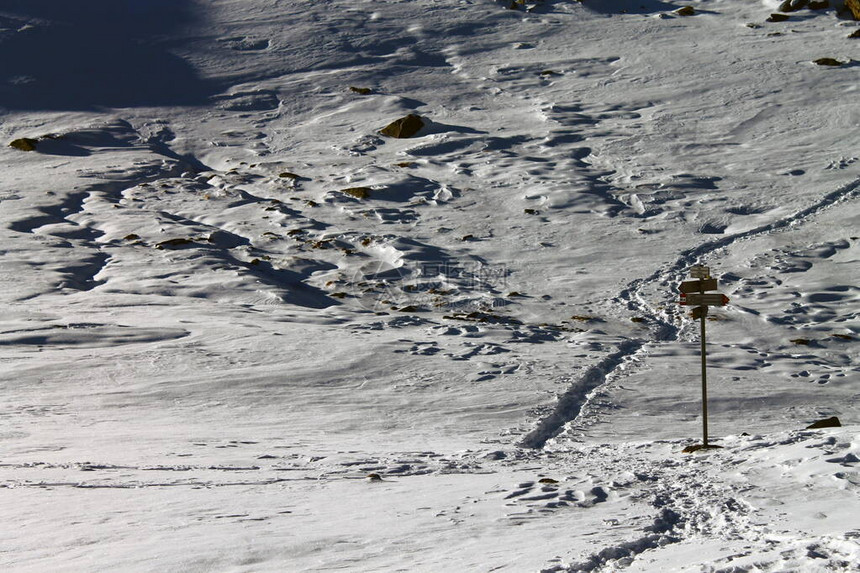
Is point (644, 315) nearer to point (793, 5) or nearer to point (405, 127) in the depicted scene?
point (405, 127)

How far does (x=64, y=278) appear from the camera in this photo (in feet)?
57.4

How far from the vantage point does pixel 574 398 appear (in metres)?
11.2

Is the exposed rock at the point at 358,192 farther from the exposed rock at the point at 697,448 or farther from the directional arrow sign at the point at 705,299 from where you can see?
the exposed rock at the point at 697,448

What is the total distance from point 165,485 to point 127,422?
293 cm

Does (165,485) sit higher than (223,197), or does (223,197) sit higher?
(165,485)

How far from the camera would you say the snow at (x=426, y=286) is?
6.16m

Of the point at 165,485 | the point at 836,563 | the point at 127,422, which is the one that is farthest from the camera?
the point at 127,422

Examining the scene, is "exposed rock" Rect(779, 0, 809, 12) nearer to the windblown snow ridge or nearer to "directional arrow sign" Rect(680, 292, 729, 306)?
the windblown snow ridge

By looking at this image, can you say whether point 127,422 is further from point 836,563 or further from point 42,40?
point 42,40

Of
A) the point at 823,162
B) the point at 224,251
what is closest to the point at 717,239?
the point at 823,162

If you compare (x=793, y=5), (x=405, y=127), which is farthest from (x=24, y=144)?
(x=793, y=5)

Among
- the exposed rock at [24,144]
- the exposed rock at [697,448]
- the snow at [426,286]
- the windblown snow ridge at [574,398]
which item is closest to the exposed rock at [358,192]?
the snow at [426,286]

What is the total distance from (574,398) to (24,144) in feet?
75.9

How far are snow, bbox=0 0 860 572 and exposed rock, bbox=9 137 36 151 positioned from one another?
18.2 inches
